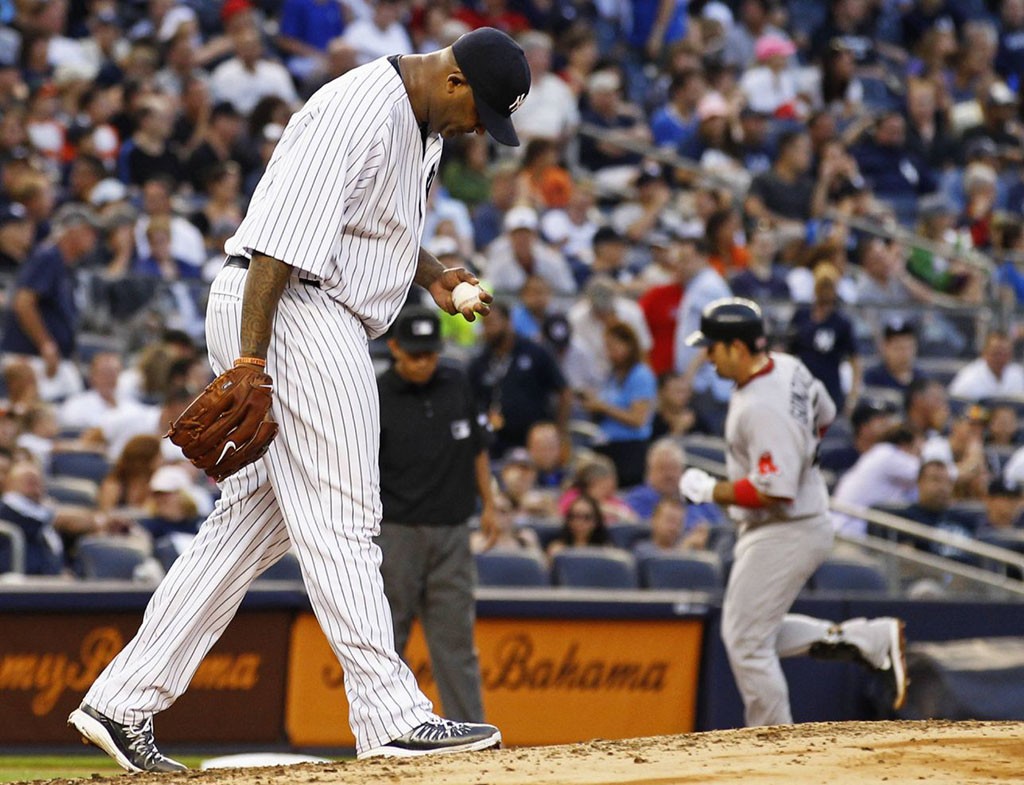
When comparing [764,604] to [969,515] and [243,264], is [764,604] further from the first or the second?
[969,515]

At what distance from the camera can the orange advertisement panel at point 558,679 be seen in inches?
337

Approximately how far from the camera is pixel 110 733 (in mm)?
4555

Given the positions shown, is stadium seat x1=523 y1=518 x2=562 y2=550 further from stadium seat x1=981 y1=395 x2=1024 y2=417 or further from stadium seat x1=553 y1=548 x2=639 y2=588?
stadium seat x1=981 y1=395 x2=1024 y2=417

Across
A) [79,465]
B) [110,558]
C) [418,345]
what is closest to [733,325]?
[418,345]

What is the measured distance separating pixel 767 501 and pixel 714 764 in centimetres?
280

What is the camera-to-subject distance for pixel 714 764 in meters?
4.22

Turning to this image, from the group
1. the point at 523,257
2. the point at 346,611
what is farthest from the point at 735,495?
the point at 523,257

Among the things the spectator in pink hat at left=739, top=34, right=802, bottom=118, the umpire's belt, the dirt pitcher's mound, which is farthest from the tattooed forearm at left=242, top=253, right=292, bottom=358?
the spectator in pink hat at left=739, top=34, right=802, bottom=118

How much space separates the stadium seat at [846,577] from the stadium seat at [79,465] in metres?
4.19

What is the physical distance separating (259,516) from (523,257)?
8.20 m

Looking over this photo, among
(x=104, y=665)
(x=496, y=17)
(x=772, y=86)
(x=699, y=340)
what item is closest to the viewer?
(x=699, y=340)

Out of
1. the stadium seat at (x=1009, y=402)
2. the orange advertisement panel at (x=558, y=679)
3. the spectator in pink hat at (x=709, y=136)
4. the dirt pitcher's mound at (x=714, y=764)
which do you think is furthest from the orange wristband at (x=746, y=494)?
the spectator in pink hat at (x=709, y=136)

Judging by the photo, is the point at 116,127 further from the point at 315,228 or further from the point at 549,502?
the point at 315,228

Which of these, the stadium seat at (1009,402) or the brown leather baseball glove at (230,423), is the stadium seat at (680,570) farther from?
the brown leather baseball glove at (230,423)
